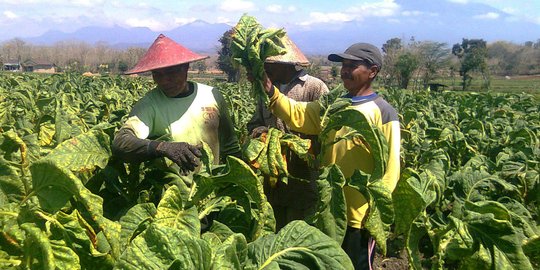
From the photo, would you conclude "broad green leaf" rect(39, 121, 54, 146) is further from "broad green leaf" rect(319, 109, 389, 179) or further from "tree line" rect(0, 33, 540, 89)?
"tree line" rect(0, 33, 540, 89)

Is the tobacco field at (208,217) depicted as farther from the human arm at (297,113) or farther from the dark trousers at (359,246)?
the dark trousers at (359,246)

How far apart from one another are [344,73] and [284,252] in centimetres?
178

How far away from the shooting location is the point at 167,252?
1327mm

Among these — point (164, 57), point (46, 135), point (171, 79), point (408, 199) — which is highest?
point (164, 57)

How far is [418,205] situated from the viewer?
6.57 ft

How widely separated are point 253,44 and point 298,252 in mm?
1093

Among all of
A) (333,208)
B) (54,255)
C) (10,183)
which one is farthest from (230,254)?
(333,208)

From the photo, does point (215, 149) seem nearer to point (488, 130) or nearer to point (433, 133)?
point (433, 133)

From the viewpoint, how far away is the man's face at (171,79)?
304 centimetres

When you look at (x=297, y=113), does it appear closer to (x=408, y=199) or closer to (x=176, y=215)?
(x=408, y=199)

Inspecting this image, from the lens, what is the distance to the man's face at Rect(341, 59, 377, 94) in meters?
3.15

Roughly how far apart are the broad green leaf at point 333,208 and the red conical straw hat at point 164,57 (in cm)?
123

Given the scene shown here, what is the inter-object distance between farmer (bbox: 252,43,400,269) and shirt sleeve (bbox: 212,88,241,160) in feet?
1.54

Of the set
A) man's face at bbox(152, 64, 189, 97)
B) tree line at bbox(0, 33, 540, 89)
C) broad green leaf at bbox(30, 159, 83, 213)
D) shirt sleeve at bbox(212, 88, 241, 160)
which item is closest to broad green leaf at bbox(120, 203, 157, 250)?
broad green leaf at bbox(30, 159, 83, 213)
